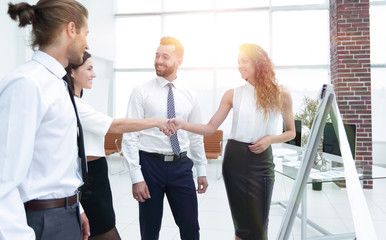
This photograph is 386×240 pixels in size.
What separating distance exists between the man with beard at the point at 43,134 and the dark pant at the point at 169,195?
38.2 inches

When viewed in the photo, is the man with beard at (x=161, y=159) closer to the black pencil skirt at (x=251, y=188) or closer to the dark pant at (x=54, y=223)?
the black pencil skirt at (x=251, y=188)

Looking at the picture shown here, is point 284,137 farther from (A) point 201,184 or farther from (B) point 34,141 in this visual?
(B) point 34,141

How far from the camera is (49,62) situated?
3.75 feet

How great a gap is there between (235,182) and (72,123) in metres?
1.30

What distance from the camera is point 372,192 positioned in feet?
17.4

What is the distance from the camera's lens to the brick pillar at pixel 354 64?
523cm

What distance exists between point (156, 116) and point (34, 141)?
1.32 metres

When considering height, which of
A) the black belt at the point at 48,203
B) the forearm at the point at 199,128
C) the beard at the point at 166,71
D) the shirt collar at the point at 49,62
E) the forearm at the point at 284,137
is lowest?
the black belt at the point at 48,203

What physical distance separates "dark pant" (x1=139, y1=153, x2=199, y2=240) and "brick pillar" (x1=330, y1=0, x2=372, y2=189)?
3.84 meters

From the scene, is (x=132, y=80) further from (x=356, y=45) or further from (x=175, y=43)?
(x=175, y=43)

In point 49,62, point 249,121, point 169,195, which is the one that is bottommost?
point 169,195

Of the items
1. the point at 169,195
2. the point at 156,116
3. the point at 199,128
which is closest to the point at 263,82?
the point at 199,128

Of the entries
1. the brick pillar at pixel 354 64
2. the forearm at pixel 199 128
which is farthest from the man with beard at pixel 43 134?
the brick pillar at pixel 354 64

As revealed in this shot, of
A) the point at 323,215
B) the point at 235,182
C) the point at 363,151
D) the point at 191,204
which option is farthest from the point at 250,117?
the point at 363,151
